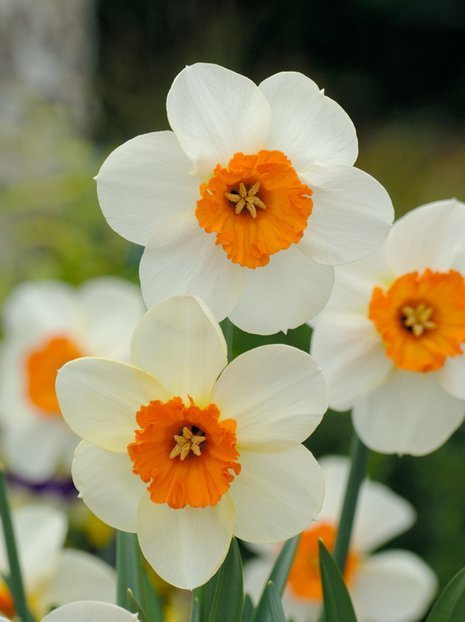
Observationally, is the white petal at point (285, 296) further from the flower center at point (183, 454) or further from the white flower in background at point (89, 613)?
the white flower in background at point (89, 613)

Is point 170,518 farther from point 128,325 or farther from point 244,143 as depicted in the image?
point 128,325

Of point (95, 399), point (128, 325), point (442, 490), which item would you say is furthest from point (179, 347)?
point (442, 490)

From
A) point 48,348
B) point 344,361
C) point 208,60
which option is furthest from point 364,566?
point 208,60

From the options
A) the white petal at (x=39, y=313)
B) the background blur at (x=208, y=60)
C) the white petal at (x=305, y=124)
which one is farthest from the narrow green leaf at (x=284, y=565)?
the white petal at (x=39, y=313)

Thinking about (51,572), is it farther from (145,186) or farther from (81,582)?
(145,186)

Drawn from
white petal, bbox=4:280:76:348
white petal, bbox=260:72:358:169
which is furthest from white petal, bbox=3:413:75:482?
white petal, bbox=260:72:358:169
